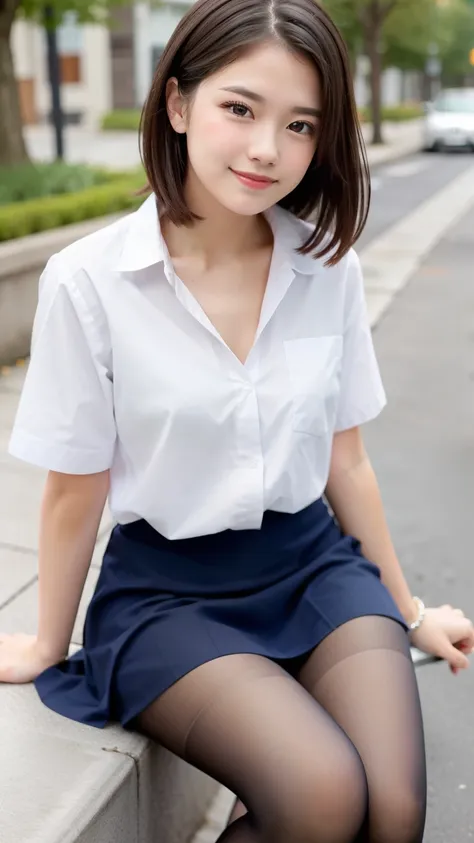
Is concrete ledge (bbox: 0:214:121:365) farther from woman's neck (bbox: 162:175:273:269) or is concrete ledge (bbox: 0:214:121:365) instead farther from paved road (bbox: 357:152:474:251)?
paved road (bbox: 357:152:474:251)

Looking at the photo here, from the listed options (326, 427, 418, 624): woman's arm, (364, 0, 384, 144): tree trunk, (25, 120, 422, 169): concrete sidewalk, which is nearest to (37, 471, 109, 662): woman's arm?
(326, 427, 418, 624): woman's arm

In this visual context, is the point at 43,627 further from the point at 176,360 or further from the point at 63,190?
the point at 63,190

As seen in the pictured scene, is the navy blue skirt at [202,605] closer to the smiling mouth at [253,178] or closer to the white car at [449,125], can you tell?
the smiling mouth at [253,178]

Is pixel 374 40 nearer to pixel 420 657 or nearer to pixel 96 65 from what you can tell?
pixel 96 65

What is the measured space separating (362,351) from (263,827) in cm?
100

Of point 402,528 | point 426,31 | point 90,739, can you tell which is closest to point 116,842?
point 90,739

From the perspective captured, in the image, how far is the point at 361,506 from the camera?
85.1 inches

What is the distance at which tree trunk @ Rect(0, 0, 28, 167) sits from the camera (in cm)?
786

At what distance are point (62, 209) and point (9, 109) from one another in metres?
2.30

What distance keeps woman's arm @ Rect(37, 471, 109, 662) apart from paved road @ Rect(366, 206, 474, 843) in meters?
0.71

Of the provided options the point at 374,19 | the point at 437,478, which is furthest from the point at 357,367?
the point at 374,19

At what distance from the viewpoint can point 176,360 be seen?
183cm

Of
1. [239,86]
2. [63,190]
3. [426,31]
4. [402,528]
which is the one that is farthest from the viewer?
[426,31]

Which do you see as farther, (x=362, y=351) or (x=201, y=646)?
(x=362, y=351)
